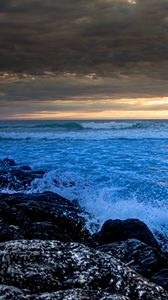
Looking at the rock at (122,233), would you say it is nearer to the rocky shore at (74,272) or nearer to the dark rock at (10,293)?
the rocky shore at (74,272)

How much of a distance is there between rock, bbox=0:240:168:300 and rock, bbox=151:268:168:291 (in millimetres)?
1097

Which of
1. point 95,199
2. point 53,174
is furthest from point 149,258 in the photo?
point 53,174

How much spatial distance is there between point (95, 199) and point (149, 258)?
7.52 m

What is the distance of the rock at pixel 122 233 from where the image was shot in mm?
7483

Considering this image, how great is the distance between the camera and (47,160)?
2256 centimetres

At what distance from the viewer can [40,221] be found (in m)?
7.95

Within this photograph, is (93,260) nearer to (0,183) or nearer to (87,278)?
(87,278)

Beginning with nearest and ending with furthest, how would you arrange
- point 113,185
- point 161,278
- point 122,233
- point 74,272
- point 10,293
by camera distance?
1. point 10,293
2. point 74,272
3. point 161,278
4. point 122,233
5. point 113,185

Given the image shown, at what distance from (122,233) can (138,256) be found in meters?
2.11

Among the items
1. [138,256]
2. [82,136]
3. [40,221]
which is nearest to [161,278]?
[138,256]

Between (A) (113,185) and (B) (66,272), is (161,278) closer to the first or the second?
(B) (66,272)


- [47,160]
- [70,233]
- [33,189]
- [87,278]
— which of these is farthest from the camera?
[47,160]

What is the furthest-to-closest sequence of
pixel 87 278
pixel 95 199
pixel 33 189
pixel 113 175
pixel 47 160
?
1. pixel 47 160
2. pixel 113 175
3. pixel 33 189
4. pixel 95 199
5. pixel 87 278

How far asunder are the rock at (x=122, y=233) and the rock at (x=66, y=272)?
11.8 ft
